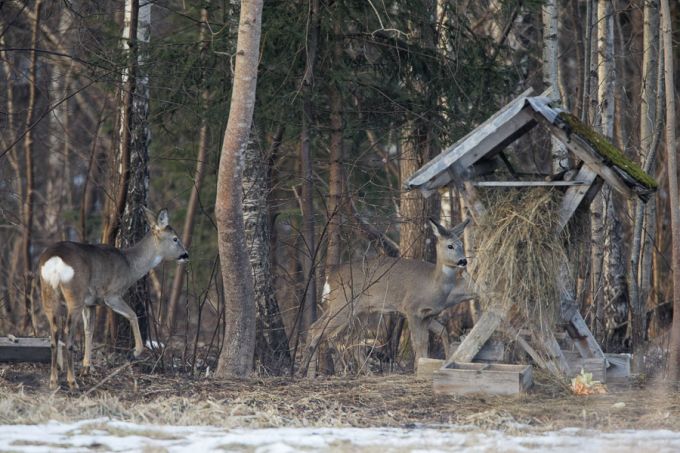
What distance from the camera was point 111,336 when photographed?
43.4 feet

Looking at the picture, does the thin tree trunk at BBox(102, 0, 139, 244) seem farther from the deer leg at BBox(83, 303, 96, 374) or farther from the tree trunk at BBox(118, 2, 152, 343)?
the deer leg at BBox(83, 303, 96, 374)

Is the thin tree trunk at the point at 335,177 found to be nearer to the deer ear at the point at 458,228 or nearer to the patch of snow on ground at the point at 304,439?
the deer ear at the point at 458,228

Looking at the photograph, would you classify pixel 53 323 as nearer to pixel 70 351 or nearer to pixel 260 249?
pixel 70 351

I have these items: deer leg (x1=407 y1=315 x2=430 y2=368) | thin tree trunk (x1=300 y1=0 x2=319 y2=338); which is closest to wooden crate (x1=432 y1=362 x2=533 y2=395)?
thin tree trunk (x1=300 y1=0 x2=319 y2=338)

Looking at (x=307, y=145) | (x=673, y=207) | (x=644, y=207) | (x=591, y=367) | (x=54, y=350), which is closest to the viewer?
(x=54, y=350)

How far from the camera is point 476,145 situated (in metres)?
10.2

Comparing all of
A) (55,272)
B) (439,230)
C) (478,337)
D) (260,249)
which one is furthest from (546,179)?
(55,272)

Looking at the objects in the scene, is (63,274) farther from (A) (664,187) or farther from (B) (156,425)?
(A) (664,187)

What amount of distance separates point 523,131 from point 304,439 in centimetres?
460

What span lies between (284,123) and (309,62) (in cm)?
88

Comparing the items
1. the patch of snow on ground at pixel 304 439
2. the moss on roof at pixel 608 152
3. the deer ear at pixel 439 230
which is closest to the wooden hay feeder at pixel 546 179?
the moss on roof at pixel 608 152

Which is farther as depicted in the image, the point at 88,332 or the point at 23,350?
the point at 88,332

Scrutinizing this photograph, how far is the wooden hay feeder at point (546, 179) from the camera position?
976 cm

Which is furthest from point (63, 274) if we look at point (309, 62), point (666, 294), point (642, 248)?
point (666, 294)
